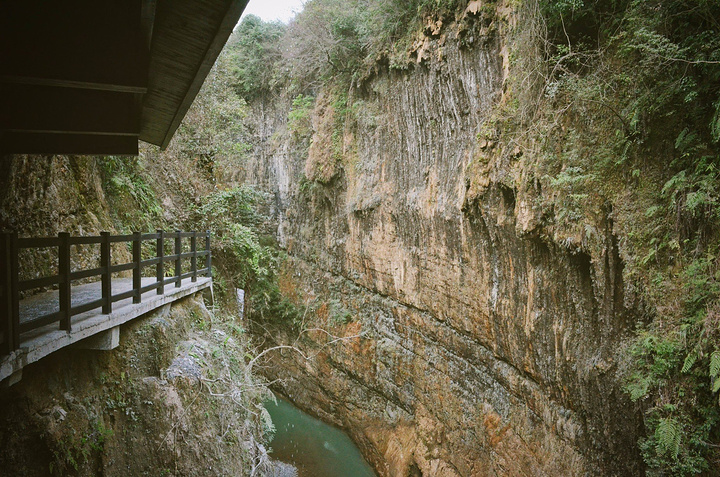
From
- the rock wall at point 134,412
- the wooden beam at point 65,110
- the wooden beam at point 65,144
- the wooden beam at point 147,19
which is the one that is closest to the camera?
the wooden beam at point 147,19

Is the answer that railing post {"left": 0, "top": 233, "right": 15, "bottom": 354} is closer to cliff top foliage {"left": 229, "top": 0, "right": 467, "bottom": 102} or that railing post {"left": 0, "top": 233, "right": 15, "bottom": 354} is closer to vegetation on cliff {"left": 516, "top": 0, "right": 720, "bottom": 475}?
vegetation on cliff {"left": 516, "top": 0, "right": 720, "bottom": 475}

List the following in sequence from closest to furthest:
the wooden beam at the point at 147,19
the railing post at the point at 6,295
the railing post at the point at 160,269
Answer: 1. the wooden beam at the point at 147,19
2. the railing post at the point at 6,295
3. the railing post at the point at 160,269

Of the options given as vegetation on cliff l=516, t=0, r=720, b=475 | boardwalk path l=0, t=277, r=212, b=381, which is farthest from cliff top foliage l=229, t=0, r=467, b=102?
boardwalk path l=0, t=277, r=212, b=381

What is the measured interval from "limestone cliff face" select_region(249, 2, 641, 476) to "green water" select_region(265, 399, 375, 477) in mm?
420

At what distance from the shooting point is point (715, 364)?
3.73 metres

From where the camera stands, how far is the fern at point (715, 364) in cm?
371

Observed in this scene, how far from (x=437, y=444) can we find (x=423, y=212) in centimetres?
539

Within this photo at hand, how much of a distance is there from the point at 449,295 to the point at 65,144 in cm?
747

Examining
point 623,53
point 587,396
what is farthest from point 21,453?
point 623,53

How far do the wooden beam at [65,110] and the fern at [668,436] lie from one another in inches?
247

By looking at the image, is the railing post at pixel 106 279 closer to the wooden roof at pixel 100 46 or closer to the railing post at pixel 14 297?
the railing post at pixel 14 297

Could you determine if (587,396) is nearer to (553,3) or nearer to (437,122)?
(553,3)

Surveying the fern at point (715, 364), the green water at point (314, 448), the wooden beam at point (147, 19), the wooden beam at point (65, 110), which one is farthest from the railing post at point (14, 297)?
the green water at point (314, 448)

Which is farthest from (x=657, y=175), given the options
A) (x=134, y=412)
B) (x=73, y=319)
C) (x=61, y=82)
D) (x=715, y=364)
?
(x=134, y=412)
